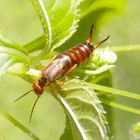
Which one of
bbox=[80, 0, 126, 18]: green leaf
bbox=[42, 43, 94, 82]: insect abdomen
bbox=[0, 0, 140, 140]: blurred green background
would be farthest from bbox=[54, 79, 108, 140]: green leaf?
bbox=[0, 0, 140, 140]: blurred green background

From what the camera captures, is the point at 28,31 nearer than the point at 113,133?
No

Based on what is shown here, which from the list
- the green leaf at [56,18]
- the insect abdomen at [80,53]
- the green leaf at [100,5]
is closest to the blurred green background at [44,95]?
the green leaf at [100,5]

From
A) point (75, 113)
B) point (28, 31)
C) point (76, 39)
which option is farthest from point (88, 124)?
point (28, 31)

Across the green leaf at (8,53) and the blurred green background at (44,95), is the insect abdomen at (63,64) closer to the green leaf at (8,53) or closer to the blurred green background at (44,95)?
the green leaf at (8,53)

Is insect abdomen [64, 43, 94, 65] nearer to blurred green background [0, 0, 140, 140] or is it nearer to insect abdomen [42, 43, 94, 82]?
insect abdomen [42, 43, 94, 82]

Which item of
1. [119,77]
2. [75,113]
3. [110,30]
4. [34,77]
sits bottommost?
[119,77]

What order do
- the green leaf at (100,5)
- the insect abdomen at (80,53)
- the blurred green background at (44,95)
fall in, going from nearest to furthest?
the insect abdomen at (80,53)
the green leaf at (100,5)
the blurred green background at (44,95)

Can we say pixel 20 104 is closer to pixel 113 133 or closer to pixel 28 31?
pixel 28 31
